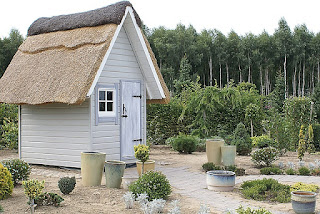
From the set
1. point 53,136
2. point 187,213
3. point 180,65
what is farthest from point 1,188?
point 180,65

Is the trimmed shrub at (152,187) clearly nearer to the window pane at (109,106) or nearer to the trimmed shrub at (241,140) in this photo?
the window pane at (109,106)

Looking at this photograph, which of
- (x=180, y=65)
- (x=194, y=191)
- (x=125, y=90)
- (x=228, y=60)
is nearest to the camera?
(x=194, y=191)

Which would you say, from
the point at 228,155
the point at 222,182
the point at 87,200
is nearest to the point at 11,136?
the point at 228,155

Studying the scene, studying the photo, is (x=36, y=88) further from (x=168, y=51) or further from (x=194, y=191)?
(x=168, y=51)

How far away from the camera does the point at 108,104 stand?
447 inches

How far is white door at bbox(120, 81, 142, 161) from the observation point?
1165 cm

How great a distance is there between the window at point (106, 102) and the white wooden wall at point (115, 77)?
219mm

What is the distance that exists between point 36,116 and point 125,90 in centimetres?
278

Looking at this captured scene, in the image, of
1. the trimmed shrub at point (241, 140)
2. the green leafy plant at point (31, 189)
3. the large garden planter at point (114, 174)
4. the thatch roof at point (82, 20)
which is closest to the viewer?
the green leafy plant at point (31, 189)

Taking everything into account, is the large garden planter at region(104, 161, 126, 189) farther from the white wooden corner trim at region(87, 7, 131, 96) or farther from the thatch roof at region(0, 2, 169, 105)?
the white wooden corner trim at region(87, 7, 131, 96)

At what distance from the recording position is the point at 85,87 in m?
10.1

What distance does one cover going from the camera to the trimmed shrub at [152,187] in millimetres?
7384

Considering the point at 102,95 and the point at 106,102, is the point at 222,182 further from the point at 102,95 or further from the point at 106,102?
the point at 102,95

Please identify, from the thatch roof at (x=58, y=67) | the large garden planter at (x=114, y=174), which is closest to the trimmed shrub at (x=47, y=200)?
the large garden planter at (x=114, y=174)
